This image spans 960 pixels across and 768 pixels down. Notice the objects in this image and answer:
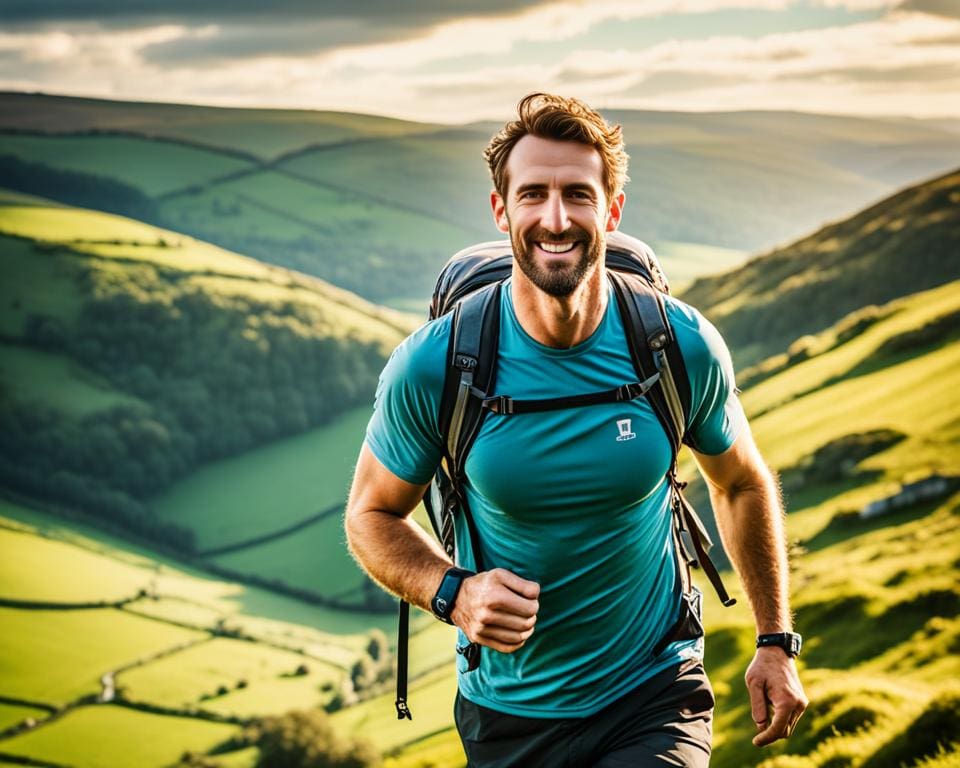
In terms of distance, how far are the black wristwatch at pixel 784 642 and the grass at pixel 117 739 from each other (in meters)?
75.1

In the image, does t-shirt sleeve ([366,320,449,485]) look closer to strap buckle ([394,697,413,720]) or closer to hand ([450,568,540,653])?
hand ([450,568,540,653])

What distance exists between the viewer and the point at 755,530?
467 cm

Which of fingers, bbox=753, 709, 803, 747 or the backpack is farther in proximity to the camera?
fingers, bbox=753, 709, 803, 747

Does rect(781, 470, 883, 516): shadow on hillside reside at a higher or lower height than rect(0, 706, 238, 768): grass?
lower

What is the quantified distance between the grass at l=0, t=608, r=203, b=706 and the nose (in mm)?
88256

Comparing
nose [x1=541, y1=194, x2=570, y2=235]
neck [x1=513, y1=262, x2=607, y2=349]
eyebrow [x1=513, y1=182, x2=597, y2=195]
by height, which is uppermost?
eyebrow [x1=513, y1=182, x2=597, y2=195]

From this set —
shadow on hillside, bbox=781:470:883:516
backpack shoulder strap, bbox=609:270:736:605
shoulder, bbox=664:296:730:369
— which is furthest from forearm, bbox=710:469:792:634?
shadow on hillside, bbox=781:470:883:516

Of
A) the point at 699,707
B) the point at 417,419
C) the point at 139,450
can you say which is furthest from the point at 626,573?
the point at 139,450

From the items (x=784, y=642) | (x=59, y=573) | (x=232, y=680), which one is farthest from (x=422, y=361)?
(x=59, y=573)

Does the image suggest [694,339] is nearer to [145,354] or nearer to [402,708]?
[402,708]

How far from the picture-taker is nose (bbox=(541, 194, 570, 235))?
4035mm

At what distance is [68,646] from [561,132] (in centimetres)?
9836

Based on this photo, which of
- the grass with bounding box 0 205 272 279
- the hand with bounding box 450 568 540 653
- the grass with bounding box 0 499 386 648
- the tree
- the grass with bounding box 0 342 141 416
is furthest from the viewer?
the grass with bounding box 0 205 272 279

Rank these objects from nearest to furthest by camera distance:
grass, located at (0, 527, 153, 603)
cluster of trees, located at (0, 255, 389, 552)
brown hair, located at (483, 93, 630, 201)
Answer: brown hair, located at (483, 93, 630, 201)
grass, located at (0, 527, 153, 603)
cluster of trees, located at (0, 255, 389, 552)
